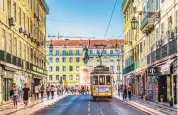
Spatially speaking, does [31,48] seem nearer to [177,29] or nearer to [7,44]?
[7,44]

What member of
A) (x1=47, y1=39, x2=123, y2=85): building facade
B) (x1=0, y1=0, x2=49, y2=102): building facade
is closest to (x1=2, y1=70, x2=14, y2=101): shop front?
(x1=0, y1=0, x2=49, y2=102): building facade

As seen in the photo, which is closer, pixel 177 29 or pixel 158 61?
pixel 177 29

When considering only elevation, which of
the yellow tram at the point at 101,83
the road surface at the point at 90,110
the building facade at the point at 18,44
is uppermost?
the building facade at the point at 18,44

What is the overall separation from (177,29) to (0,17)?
1401cm

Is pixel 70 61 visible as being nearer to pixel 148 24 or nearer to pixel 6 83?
pixel 148 24

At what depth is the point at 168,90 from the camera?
38438 mm

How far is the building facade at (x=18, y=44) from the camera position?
3863cm

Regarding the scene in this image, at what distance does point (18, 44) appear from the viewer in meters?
46.7

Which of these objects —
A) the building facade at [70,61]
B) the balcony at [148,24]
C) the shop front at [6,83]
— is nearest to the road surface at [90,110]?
the shop front at [6,83]

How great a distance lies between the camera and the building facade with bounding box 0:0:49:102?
127ft

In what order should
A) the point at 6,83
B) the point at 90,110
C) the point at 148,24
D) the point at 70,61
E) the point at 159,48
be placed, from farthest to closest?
the point at 70,61 → the point at 148,24 → the point at 6,83 → the point at 159,48 → the point at 90,110

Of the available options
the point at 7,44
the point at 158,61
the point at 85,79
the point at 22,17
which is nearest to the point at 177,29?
the point at 158,61

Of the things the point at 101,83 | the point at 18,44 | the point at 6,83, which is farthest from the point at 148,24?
the point at 6,83

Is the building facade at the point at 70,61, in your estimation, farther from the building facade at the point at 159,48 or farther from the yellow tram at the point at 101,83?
the yellow tram at the point at 101,83
